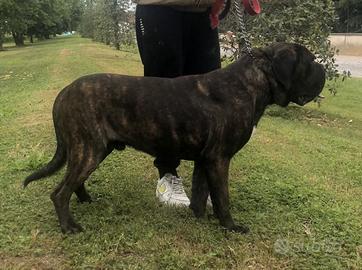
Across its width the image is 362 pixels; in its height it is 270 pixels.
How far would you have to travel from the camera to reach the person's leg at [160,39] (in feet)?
12.6

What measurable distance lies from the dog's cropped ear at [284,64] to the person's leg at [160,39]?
801 mm

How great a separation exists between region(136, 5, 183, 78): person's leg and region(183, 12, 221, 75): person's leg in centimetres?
10

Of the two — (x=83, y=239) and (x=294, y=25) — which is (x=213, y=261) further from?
(x=294, y=25)

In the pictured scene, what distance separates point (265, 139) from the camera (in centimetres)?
708

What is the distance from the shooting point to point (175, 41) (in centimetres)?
390

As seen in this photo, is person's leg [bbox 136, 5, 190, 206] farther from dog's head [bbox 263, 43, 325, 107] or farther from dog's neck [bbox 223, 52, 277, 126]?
dog's head [bbox 263, 43, 325, 107]

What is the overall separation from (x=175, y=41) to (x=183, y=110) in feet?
2.25

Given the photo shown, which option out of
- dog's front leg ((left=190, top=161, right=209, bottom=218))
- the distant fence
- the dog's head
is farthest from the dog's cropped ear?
the distant fence

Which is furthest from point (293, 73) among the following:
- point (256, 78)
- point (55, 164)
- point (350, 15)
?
point (350, 15)

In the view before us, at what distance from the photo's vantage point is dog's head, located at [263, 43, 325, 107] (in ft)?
11.6

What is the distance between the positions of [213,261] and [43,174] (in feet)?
4.71

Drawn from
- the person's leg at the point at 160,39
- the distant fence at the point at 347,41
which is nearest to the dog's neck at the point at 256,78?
the person's leg at the point at 160,39

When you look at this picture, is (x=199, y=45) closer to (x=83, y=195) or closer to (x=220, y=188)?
(x=220, y=188)

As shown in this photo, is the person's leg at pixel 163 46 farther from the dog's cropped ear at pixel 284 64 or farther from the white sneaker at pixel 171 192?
the dog's cropped ear at pixel 284 64
